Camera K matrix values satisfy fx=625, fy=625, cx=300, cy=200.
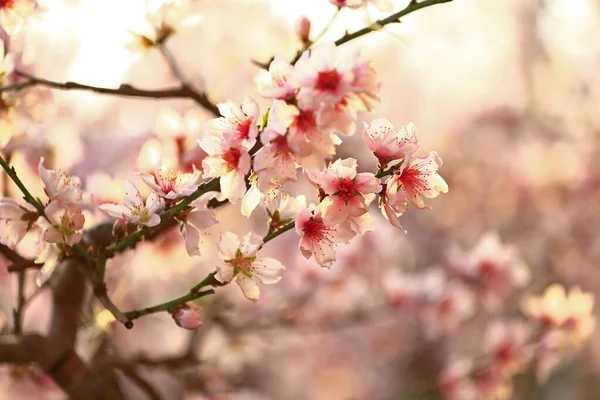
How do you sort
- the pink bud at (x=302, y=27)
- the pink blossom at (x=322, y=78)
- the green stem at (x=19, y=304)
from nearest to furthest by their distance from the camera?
the pink blossom at (x=322, y=78), the pink bud at (x=302, y=27), the green stem at (x=19, y=304)

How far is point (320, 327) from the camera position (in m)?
1.87

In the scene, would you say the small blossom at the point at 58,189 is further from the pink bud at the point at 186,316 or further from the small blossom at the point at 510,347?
the small blossom at the point at 510,347

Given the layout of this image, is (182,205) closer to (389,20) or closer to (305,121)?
(305,121)

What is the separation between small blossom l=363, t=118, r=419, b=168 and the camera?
67 centimetres

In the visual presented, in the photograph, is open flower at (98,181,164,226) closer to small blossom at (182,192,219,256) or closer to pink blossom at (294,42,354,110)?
small blossom at (182,192,219,256)

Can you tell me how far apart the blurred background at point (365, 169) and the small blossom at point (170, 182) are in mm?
333

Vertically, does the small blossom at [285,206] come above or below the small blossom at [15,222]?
above

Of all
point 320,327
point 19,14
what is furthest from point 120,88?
point 320,327

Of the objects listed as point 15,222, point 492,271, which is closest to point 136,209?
point 15,222

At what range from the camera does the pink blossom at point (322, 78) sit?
56 cm

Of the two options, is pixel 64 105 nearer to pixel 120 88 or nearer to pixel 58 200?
pixel 120 88

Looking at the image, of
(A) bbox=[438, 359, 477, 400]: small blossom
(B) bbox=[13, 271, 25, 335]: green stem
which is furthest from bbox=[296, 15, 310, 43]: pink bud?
(A) bbox=[438, 359, 477, 400]: small blossom

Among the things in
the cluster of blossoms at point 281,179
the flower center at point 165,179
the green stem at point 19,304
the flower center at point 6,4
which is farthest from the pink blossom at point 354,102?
the green stem at point 19,304

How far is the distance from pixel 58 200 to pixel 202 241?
17 centimetres
